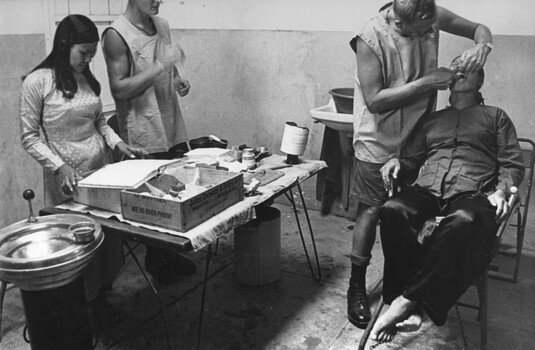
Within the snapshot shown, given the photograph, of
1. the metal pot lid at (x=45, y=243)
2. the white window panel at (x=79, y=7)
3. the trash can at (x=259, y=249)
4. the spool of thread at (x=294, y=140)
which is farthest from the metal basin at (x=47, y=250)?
the white window panel at (x=79, y=7)

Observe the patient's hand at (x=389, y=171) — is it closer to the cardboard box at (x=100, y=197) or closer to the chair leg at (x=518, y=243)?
the chair leg at (x=518, y=243)

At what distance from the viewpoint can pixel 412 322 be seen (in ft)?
7.84

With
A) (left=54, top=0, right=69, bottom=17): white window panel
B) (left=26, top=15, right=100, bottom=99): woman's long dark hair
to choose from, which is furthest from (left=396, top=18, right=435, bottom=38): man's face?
(left=54, top=0, right=69, bottom=17): white window panel

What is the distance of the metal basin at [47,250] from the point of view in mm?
2002

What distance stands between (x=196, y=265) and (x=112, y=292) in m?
0.61

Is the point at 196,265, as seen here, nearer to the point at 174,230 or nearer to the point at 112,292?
the point at 112,292

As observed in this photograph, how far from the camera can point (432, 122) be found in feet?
9.37

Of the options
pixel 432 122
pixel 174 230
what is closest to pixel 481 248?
pixel 432 122

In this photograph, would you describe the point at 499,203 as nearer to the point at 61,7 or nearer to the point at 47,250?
the point at 47,250

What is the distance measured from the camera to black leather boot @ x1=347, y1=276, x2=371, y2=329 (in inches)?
114

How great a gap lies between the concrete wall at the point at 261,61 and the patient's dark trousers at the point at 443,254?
1.67 m

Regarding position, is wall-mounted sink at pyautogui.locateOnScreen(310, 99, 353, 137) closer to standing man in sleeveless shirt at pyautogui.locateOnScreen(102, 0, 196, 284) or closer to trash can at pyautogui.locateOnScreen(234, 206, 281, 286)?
trash can at pyautogui.locateOnScreen(234, 206, 281, 286)

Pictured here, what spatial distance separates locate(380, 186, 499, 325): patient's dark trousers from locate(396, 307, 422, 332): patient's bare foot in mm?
79

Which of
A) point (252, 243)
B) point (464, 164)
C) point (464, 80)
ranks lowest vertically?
point (252, 243)
